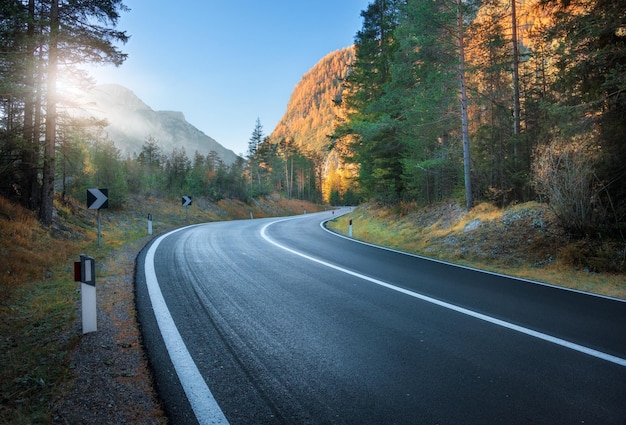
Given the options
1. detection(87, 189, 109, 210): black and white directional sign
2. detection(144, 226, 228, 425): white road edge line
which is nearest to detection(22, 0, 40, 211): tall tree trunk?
detection(87, 189, 109, 210): black and white directional sign

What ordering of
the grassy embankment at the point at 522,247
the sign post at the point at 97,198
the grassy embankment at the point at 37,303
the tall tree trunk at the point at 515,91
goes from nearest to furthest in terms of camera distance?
the grassy embankment at the point at 37,303 < the grassy embankment at the point at 522,247 < the sign post at the point at 97,198 < the tall tree trunk at the point at 515,91

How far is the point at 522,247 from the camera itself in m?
9.66

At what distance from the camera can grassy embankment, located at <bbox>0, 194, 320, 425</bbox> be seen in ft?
8.85

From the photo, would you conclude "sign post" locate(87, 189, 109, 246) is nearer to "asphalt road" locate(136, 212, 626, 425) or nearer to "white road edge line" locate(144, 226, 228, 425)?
"asphalt road" locate(136, 212, 626, 425)

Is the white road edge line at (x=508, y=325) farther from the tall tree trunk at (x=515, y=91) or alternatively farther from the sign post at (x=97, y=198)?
the tall tree trunk at (x=515, y=91)

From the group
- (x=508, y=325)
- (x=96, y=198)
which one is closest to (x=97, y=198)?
(x=96, y=198)

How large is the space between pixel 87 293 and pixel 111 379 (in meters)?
1.38

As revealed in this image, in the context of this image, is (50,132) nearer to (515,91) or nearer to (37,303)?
(37,303)

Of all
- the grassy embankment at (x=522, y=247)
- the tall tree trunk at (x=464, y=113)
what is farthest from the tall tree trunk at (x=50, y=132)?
the tall tree trunk at (x=464, y=113)

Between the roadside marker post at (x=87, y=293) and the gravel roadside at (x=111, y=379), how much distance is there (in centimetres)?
12

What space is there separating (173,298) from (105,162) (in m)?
17.0

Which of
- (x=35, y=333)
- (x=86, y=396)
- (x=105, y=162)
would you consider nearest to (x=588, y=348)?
(x=86, y=396)

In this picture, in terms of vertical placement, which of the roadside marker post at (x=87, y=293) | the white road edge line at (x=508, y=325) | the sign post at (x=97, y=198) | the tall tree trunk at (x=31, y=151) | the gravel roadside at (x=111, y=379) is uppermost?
the tall tree trunk at (x=31, y=151)

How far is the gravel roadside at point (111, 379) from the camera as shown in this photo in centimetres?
237
